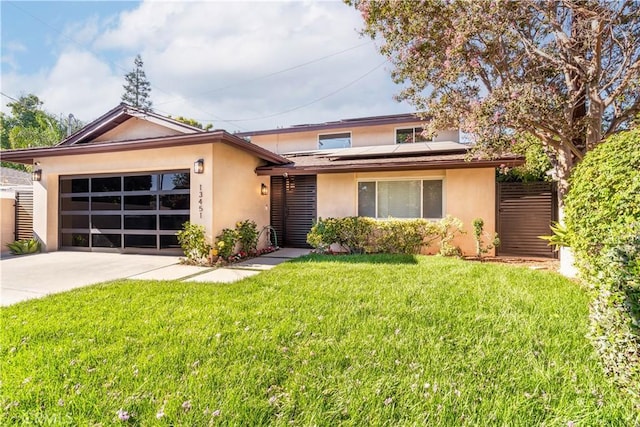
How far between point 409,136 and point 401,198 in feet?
15.5

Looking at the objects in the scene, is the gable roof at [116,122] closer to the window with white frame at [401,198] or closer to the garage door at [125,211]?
the garage door at [125,211]

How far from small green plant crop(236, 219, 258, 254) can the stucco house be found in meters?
0.31

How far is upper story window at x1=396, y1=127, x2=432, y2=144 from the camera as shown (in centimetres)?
1312

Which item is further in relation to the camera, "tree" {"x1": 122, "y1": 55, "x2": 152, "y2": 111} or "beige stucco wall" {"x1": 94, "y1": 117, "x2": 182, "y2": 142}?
"tree" {"x1": 122, "y1": 55, "x2": 152, "y2": 111}

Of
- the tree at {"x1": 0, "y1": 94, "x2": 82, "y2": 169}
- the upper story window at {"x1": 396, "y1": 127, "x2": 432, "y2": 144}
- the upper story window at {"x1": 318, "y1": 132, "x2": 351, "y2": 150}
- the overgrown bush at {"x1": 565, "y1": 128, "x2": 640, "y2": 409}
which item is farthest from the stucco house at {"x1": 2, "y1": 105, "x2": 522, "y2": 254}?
the tree at {"x1": 0, "y1": 94, "x2": 82, "y2": 169}

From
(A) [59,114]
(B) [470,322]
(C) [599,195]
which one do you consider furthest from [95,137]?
(A) [59,114]

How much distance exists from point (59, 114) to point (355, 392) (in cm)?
4262

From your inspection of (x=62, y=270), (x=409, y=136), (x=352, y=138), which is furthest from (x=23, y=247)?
(x=409, y=136)

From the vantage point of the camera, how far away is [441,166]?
8625 mm

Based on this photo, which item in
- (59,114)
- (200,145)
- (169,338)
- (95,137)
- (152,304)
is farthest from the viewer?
(59,114)

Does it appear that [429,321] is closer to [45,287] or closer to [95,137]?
[45,287]

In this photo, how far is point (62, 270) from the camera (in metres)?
6.91

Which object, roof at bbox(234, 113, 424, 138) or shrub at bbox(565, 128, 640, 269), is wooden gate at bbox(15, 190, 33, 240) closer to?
roof at bbox(234, 113, 424, 138)

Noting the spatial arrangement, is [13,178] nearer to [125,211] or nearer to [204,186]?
[125,211]
